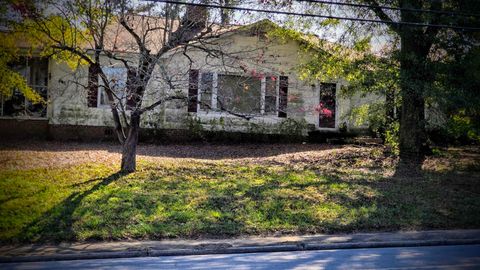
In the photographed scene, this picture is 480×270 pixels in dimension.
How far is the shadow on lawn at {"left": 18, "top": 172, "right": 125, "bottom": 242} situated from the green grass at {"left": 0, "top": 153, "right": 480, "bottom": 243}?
0.02m

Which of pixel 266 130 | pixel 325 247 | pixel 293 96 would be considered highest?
pixel 293 96

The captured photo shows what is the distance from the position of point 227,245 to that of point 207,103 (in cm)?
1107

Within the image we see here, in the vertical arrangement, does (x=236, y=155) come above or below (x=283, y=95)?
below

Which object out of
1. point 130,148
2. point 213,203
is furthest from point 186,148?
point 213,203

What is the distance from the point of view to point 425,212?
10.6 m

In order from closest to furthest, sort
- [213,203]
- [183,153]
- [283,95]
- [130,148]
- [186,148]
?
[213,203] < [130,148] < [183,153] < [186,148] < [283,95]

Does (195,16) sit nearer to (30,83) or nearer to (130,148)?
(130,148)

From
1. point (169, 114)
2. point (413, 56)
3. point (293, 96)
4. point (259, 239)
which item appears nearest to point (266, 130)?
point (293, 96)

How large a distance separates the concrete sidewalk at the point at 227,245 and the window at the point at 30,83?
12.3 metres

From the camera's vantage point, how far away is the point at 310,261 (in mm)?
7520

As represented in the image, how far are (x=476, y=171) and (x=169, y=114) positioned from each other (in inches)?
461

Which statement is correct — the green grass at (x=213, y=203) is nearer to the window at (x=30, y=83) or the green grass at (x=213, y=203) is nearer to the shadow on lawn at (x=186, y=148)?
the shadow on lawn at (x=186, y=148)

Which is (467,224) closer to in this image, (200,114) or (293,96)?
(293,96)

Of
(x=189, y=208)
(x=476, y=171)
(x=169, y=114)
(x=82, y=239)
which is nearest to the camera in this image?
(x=82, y=239)
